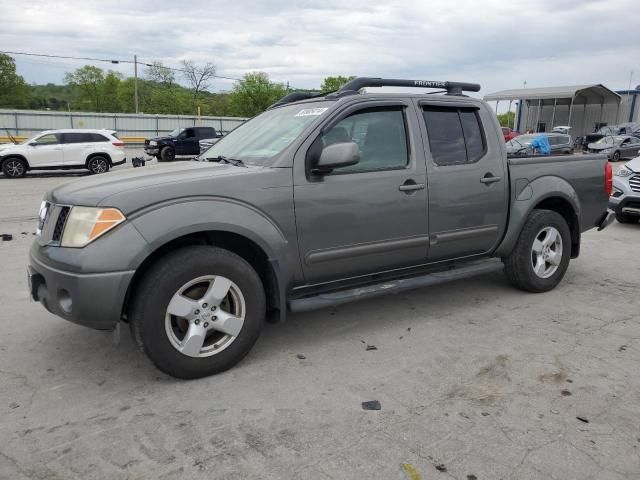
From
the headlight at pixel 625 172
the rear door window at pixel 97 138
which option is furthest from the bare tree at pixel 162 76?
the headlight at pixel 625 172

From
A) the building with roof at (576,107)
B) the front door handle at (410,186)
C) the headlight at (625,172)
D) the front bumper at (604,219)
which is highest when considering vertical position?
the building with roof at (576,107)

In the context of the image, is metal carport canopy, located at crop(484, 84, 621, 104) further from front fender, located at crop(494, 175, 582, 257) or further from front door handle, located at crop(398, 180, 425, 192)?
front door handle, located at crop(398, 180, 425, 192)

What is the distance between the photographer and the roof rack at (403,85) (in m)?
4.01

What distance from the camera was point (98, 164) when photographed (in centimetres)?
1788

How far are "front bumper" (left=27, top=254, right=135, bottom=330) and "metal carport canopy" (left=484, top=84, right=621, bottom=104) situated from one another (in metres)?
41.9

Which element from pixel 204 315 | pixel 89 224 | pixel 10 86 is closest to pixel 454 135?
pixel 204 315

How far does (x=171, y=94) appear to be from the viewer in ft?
249

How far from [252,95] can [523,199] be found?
71.5 meters

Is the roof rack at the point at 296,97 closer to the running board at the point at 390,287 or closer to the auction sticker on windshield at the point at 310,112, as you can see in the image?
the auction sticker on windshield at the point at 310,112

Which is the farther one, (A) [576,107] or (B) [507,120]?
(B) [507,120]

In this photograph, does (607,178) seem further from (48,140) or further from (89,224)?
(48,140)

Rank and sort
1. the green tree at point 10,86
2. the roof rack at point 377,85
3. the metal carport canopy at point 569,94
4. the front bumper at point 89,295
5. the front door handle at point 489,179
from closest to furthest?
1. the front bumper at point 89,295
2. the roof rack at point 377,85
3. the front door handle at point 489,179
4. the metal carport canopy at point 569,94
5. the green tree at point 10,86

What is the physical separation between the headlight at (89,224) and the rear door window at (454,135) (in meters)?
2.43

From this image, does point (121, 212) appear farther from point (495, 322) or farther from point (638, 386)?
point (638, 386)
